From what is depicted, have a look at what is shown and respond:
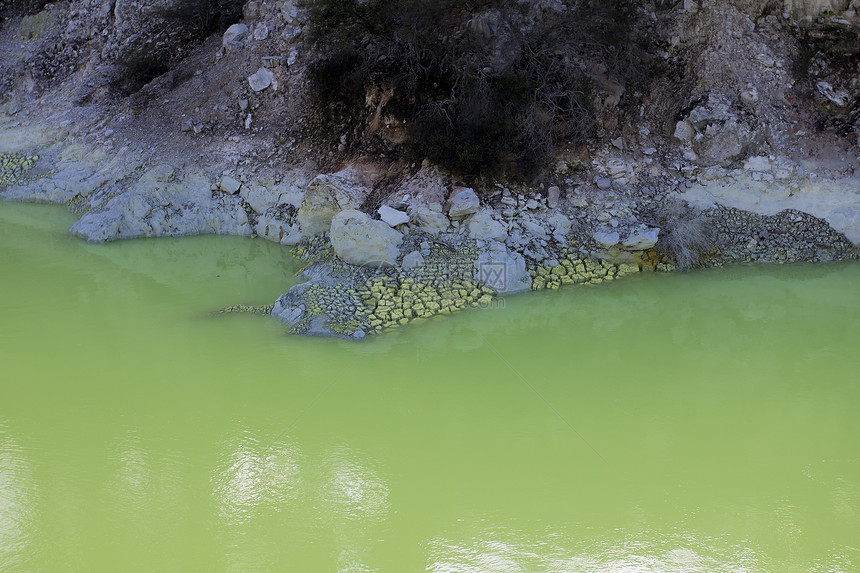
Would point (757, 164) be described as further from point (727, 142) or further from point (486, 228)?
point (486, 228)

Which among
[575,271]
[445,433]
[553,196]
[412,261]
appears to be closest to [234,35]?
[412,261]

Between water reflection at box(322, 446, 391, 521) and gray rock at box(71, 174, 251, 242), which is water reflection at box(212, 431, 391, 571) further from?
gray rock at box(71, 174, 251, 242)

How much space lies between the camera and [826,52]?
400 inches

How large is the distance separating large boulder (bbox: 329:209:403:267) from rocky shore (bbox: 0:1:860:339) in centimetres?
2

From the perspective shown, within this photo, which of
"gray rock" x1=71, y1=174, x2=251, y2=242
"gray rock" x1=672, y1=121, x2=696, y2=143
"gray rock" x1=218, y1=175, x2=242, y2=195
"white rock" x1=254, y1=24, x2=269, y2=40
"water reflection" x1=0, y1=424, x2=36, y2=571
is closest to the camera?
"water reflection" x1=0, y1=424, x2=36, y2=571

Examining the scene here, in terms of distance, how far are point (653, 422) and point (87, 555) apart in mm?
4485

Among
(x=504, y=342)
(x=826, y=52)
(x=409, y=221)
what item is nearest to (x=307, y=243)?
(x=409, y=221)

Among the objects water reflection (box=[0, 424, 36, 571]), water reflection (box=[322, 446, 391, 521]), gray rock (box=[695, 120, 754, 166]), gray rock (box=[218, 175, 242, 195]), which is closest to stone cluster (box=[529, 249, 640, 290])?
gray rock (box=[695, 120, 754, 166])

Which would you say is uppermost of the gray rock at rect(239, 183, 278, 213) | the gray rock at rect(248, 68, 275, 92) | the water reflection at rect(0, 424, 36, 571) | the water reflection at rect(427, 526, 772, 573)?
the gray rock at rect(248, 68, 275, 92)

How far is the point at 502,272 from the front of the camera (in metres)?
8.53

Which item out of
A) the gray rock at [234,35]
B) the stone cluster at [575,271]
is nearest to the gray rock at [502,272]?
the stone cluster at [575,271]

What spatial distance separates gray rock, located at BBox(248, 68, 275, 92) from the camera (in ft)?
38.9

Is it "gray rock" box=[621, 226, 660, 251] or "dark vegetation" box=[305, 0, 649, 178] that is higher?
"dark vegetation" box=[305, 0, 649, 178]

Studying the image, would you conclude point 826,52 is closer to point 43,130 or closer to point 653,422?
point 653,422
